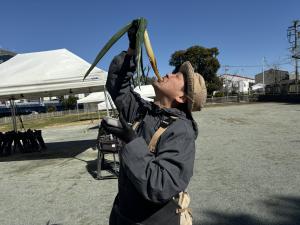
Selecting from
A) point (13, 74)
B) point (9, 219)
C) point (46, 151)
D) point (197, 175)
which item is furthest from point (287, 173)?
point (46, 151)

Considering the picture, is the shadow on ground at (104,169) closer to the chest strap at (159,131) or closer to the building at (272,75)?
the chest strap at (159,131)

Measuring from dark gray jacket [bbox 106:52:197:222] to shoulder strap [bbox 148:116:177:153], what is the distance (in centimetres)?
3

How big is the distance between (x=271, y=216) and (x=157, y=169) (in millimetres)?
3585

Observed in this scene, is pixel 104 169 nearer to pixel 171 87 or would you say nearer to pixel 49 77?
pixel 49 77

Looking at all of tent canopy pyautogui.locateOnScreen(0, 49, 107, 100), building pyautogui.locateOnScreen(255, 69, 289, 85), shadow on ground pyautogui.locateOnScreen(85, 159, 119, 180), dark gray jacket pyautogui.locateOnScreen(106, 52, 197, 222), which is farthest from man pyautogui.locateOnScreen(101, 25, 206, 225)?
building pyautogui.locateOnScreen(255, 69, 289, 85)

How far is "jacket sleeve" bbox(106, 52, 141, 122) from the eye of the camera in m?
2.18

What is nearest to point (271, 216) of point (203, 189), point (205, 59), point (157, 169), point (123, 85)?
point (203, 189)

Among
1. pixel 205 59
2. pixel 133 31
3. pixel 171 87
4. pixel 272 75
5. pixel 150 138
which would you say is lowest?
pixel 150 138

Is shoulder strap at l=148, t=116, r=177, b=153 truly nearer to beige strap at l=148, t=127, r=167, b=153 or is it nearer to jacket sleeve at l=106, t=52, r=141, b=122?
beige strap at l=148, t=127, r=167, b=153

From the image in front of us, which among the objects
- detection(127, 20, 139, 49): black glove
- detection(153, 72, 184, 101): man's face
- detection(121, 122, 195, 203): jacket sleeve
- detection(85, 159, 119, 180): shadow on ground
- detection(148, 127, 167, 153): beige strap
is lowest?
detection(85, 159, 119, 180): shadow on ground

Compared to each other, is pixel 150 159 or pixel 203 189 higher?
pixel 150 159

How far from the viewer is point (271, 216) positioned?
14.9 ft

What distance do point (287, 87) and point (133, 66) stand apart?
5766 centimetres

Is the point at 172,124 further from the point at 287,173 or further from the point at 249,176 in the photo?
the point at 287,173
